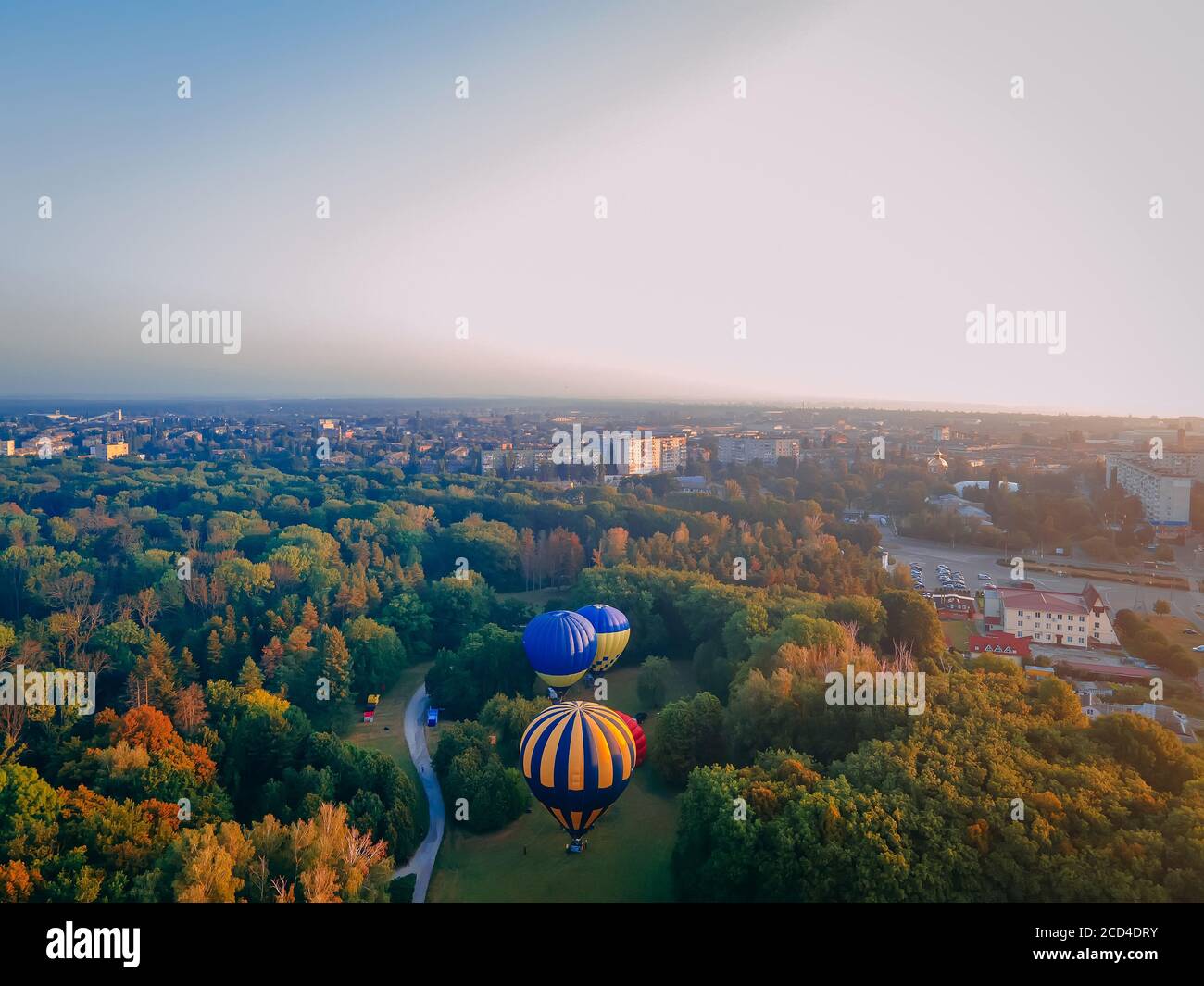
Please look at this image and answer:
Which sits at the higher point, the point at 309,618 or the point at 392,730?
the point at 309,618

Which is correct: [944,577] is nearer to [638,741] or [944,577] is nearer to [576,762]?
[638,741]

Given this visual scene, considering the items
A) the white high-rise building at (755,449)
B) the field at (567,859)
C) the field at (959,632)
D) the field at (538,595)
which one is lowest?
the field at (567,859)

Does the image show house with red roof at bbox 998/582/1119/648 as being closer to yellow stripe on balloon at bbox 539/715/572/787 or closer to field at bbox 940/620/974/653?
field at bbox 940/620/974/653

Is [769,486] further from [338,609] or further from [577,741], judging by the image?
[577,741]

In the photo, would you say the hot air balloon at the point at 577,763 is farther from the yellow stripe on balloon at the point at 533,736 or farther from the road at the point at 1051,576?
the road at the point at 1051,576

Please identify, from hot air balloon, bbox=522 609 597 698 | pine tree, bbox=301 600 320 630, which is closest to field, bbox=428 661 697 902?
hot air balloon, bbox=522 609 597 698

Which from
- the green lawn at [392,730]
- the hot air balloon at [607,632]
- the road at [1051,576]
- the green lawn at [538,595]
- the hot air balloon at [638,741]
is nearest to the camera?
the hot air balloon at [638,741]

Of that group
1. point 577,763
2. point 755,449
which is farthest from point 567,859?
point 755,449

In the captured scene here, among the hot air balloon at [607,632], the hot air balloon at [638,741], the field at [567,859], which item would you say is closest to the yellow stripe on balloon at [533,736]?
the field at [567,859]

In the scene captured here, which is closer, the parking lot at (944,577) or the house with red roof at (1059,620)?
the house with red roof at (1059,620)
